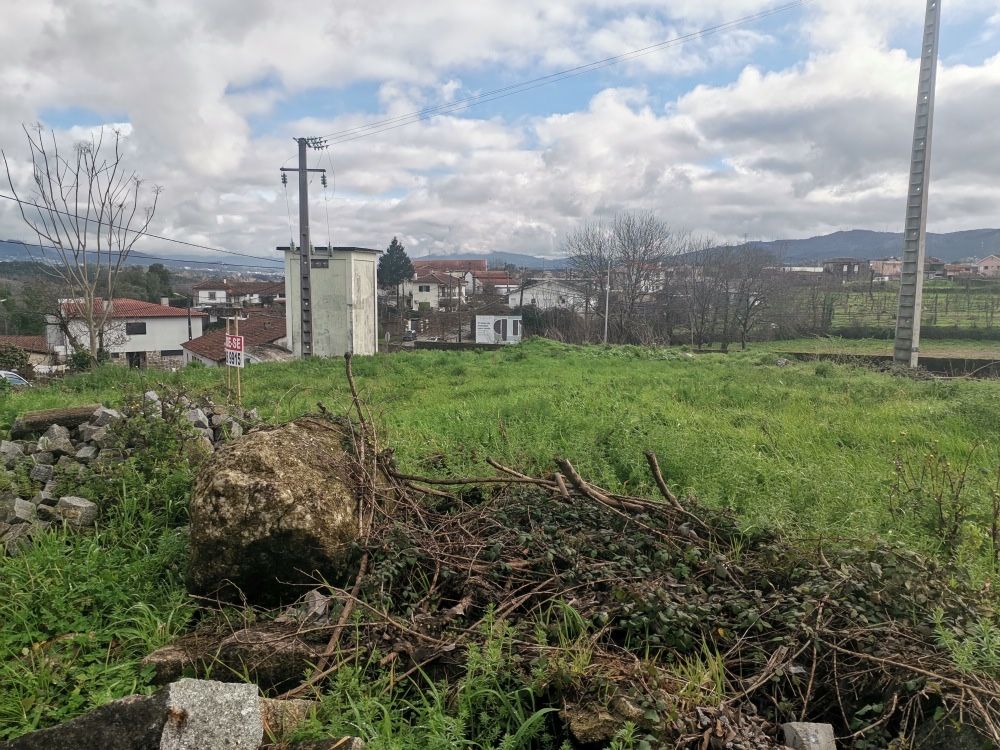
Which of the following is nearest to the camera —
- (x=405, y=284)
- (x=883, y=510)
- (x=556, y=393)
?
(x=883, y=510)

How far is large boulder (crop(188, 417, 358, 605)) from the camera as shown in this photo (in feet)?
11.4

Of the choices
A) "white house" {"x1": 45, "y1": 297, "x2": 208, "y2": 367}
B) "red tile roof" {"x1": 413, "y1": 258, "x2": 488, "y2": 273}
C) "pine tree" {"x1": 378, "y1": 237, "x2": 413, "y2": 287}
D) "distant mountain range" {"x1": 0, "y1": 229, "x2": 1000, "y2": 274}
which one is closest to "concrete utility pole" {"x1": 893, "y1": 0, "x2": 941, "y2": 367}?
"distant mountain range" {"x1": 0, "y1": 229, "x2": 1000, "y2": 274}

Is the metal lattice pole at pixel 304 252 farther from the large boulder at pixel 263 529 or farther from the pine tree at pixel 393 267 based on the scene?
the pine tree at pixel 393 267

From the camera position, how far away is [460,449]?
235 inches

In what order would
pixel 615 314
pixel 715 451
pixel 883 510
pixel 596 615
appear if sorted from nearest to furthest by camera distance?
1. pixel 596 615
2. pixel 883 510
3. pixel 715 451
4. pixel 615 314

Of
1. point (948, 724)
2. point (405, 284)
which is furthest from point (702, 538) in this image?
point (405, 284)

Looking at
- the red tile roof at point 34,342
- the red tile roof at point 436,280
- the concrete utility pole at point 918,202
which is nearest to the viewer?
the concrete utility pole at point 918,202

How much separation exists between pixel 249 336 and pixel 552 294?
22.0 metres

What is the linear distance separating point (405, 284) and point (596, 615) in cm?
6146

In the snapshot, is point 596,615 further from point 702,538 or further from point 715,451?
point 715,451

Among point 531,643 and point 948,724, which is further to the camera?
point 531,643

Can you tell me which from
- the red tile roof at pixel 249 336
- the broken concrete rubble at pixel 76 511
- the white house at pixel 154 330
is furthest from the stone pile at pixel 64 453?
the white house at pixel 154 330

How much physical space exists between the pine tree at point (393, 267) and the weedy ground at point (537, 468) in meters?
46.5

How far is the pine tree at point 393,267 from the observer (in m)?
58.0
